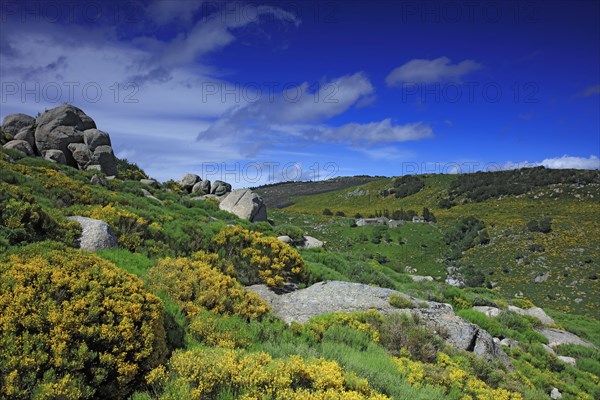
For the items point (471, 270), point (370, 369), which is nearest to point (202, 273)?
point (370, 369)

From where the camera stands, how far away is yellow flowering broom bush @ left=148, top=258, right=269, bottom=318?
9.51 metres

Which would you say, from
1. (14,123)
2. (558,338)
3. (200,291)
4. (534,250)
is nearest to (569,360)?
(558,338)

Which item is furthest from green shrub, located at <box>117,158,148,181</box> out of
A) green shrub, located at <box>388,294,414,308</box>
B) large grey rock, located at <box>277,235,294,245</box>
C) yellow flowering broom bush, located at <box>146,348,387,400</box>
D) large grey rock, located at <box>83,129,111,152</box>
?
yellow flowering broom bush, located at <box>146,348,387,400</box>

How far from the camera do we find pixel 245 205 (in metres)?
30.2

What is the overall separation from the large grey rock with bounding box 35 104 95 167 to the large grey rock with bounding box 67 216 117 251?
978 inches

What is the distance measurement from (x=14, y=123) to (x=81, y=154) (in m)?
8.16

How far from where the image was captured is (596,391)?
12.7 meters

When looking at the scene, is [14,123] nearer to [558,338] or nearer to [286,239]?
[286,239]

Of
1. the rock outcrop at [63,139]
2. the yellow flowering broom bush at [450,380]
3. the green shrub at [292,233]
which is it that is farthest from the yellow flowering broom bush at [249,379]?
the rock outcrop at [63,139]

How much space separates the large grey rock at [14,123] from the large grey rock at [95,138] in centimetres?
539

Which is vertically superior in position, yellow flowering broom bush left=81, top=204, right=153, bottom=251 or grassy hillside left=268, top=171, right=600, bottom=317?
yellow flowering broom bush left=81, top=204, right=153, bottom=251

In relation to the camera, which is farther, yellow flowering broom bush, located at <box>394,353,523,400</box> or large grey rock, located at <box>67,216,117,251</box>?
large grey rock, located at <box>67,216,117,251</box>

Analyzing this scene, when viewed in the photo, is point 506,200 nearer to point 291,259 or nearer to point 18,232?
point 291,259

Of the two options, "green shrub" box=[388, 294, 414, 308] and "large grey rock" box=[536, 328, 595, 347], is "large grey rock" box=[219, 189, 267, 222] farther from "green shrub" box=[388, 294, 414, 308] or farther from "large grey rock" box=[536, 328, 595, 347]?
Result: "large grey rock" box=[536, 328, 595, 347]
